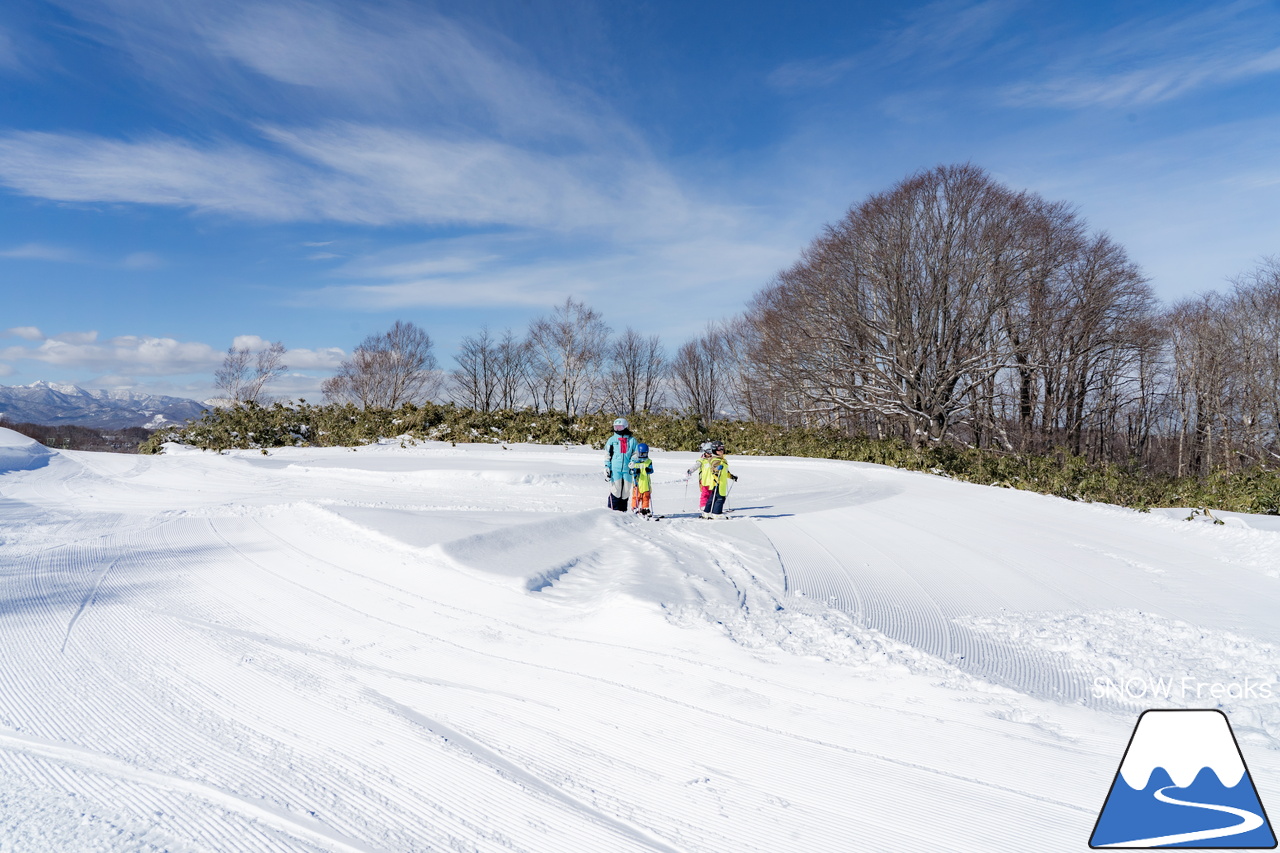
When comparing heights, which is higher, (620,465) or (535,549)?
(620,465)

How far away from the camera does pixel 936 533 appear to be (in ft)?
27.0

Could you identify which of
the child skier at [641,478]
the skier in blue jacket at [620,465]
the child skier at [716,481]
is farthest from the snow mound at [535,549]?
the child skier at [716,481]

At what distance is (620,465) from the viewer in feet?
30.3

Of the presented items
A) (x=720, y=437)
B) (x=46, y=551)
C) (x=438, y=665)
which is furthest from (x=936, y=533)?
(x=720, y=437)

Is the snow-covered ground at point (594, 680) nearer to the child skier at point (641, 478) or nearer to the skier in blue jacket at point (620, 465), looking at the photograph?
the child skier at point (641, 478)

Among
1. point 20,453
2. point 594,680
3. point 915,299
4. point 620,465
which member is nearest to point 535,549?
point 594,680

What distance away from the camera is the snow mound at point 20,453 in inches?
519

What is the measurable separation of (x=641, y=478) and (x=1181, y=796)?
6959mm

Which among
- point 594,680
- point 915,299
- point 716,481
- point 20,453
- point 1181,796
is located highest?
point 915,299

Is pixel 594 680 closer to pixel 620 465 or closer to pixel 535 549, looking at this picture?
pixel 535 549

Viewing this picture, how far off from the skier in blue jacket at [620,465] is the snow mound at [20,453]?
12.6m

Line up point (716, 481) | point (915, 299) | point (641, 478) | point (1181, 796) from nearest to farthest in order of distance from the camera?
point (1181, 796) < point (641, 478) < point (716, 481) < point (915, 299)

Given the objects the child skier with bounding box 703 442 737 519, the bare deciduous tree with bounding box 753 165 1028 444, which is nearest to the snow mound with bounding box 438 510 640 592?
the child skier with bounding box 703 442 737 519

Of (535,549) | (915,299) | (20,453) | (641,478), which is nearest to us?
(535,549)
